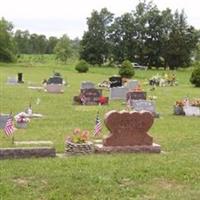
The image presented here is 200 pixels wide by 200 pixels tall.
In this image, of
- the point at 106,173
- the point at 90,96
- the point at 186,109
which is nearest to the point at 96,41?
the point at 90,96

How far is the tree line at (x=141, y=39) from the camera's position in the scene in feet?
262

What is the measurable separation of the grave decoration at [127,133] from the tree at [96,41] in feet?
230

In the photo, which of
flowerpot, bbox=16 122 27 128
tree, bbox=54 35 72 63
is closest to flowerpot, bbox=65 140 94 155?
flowerpot, bbox=16 122 27 128

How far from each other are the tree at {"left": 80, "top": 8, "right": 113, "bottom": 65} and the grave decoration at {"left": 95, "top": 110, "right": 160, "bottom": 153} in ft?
230

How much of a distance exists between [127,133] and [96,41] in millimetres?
71607

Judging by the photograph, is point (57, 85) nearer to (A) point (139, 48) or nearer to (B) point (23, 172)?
(B) point (23, 172)

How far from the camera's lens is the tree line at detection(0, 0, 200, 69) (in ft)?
262

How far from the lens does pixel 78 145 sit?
504 inches

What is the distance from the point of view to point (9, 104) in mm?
24703

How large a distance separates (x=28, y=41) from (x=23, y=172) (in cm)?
12961

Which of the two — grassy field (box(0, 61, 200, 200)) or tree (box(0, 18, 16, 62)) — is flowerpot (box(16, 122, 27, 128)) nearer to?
grassy field (box(0, 61, 200, 200))

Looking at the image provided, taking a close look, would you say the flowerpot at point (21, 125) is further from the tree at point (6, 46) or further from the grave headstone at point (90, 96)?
the tree at point (6, 46)

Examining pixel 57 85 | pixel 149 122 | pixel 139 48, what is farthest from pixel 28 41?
pixel 149 122

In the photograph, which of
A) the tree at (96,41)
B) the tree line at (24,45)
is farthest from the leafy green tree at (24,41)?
the tree at (96,41)
